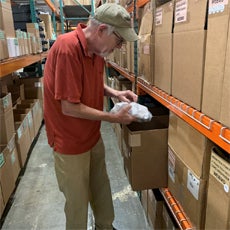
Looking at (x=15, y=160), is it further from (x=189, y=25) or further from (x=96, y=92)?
(x=189, y=25)

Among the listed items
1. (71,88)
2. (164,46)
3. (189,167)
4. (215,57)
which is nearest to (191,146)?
(189,167)

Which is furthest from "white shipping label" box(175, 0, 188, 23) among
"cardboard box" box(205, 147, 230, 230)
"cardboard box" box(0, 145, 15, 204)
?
"cardboard box" box(0, 145, 15, 204)

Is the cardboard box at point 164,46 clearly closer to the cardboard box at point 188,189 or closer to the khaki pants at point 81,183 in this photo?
the cardboard box at point 188,189

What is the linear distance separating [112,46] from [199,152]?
71 centimetres

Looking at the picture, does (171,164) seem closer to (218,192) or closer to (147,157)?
(147,157)

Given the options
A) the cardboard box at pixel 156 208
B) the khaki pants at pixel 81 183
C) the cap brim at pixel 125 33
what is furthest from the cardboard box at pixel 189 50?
the cardboard box at pixel 156 208

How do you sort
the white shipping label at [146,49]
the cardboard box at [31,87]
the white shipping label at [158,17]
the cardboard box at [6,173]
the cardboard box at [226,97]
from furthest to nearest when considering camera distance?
the cardboard box at [31,87]
the cardboard box at [6,173]
the white shipping label at [146,49]
the white shipping label at [158,17]
the cardboard box at [226,97]

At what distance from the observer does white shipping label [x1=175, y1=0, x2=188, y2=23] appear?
1023 millimetres

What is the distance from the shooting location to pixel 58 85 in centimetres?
127

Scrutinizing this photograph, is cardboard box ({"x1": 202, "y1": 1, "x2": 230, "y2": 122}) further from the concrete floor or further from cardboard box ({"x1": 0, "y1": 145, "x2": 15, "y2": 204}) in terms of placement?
cardboard box ({"x1": 0, "y1": 145, "x2": 15, "y2": 204})

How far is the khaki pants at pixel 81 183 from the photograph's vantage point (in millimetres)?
1516

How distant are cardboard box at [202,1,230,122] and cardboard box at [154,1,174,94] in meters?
0.36

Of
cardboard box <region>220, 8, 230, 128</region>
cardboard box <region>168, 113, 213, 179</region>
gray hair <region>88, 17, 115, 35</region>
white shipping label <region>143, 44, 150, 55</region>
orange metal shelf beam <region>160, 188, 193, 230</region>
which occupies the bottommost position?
orange metal shelf beam <region>160, 188, 193, 230</region>

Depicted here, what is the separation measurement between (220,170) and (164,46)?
702 mm
